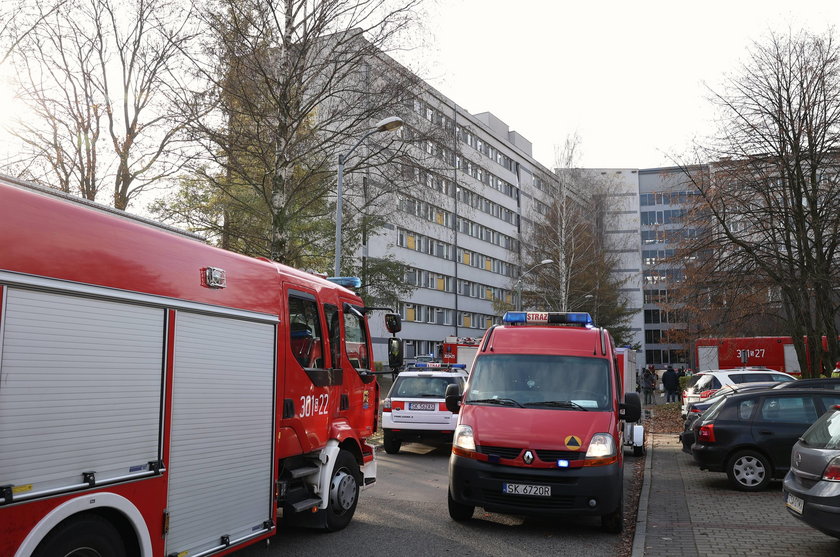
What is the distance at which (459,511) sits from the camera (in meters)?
7.99

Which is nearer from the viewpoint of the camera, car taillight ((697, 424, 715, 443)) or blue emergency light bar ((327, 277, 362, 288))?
blue emergency light bar ((327, 277, 362, 288))

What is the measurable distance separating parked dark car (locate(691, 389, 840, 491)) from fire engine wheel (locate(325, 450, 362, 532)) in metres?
5.67

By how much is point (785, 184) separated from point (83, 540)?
2315cm

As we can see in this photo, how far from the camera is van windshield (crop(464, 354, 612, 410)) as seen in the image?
314 inches

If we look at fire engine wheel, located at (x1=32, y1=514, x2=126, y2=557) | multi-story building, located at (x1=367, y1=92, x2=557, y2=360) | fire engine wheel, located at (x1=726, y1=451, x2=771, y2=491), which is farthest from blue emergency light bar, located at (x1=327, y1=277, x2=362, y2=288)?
multi-story building, located at (x1=367, y1=92, x2=557, y2=360)

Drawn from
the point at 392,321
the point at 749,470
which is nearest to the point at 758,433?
the point at 749,470

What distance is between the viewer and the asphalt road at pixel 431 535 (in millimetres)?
6844

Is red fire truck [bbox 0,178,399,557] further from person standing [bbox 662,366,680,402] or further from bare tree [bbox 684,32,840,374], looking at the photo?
person standing [bbox 662,366,680,402]

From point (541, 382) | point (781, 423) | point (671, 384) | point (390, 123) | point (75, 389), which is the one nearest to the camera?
point (75, 389)

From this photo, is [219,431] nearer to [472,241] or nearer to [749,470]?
[749,470]

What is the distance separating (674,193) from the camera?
1004 inches

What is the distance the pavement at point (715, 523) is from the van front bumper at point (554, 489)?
55 centimetres

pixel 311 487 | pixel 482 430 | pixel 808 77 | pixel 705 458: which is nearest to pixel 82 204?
pixel 311 487

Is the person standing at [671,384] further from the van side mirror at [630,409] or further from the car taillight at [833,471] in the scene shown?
the car taillight at [833,471]
